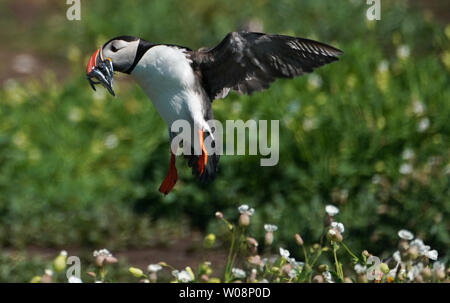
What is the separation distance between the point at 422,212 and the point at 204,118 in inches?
98.6

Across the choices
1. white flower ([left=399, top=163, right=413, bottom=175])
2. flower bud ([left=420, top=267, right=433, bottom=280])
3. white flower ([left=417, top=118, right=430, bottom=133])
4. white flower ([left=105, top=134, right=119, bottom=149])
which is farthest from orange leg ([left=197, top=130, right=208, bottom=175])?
white flower ([left=105, top=134, right=119, bottom=149])

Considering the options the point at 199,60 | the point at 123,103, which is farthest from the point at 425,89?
the point at 199,60

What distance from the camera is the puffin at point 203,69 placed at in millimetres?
1723

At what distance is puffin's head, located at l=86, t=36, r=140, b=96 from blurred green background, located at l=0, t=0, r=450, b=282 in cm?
239

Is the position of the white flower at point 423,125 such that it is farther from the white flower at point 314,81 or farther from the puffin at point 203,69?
Result: the puffin at point 203,69

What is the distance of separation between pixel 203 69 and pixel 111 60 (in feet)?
1.14

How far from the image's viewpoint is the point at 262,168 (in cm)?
471

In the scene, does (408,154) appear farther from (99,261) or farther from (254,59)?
(254,59)

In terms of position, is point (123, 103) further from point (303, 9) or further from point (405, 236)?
point (405, 236)

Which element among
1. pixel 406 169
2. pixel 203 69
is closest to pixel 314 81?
pixel 406 169
